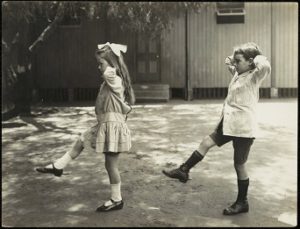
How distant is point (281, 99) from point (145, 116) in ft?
15.7

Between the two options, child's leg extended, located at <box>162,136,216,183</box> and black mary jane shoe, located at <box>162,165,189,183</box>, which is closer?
child's leg extended, located at <box>162,136,216,183</box>

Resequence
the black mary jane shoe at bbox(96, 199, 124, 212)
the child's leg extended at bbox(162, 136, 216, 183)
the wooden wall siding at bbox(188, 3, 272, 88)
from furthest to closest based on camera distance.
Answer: the wooden wall siding at bbox(188, 3, 272, 88) < the child's leg extended at bbox(162, 136, 216, 183) < the black mary jane shoe at bbox(96, 199, 124, 212)

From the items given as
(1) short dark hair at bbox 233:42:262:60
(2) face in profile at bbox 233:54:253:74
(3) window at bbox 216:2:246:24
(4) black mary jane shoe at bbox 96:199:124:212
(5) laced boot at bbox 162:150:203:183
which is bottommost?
(4) black mary jane shoe at bbox 96:199:124:212

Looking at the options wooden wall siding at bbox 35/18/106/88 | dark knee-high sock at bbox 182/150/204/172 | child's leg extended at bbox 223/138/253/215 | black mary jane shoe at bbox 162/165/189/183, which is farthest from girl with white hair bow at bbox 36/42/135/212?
wooden wall siding at bbox 35/18/106/88

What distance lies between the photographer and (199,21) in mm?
15453

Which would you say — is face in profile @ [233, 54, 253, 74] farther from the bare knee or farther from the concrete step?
the concrete step

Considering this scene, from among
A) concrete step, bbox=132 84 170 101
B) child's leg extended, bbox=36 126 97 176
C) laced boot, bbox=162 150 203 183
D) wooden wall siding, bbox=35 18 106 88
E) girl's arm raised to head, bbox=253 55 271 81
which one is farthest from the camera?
wooden wall siding, bbox=35 18 106 88

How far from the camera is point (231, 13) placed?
15.4m

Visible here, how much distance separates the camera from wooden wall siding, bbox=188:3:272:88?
15.4m

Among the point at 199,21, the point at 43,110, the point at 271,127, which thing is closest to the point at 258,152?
the point at 271,127

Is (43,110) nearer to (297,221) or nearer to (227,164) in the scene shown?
(227,164)

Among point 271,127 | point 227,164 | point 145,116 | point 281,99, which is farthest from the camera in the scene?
point 281,99

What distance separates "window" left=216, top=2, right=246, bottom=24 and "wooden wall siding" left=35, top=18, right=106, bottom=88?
3453mm

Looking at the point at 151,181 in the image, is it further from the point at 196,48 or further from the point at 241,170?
the point at 196,48
